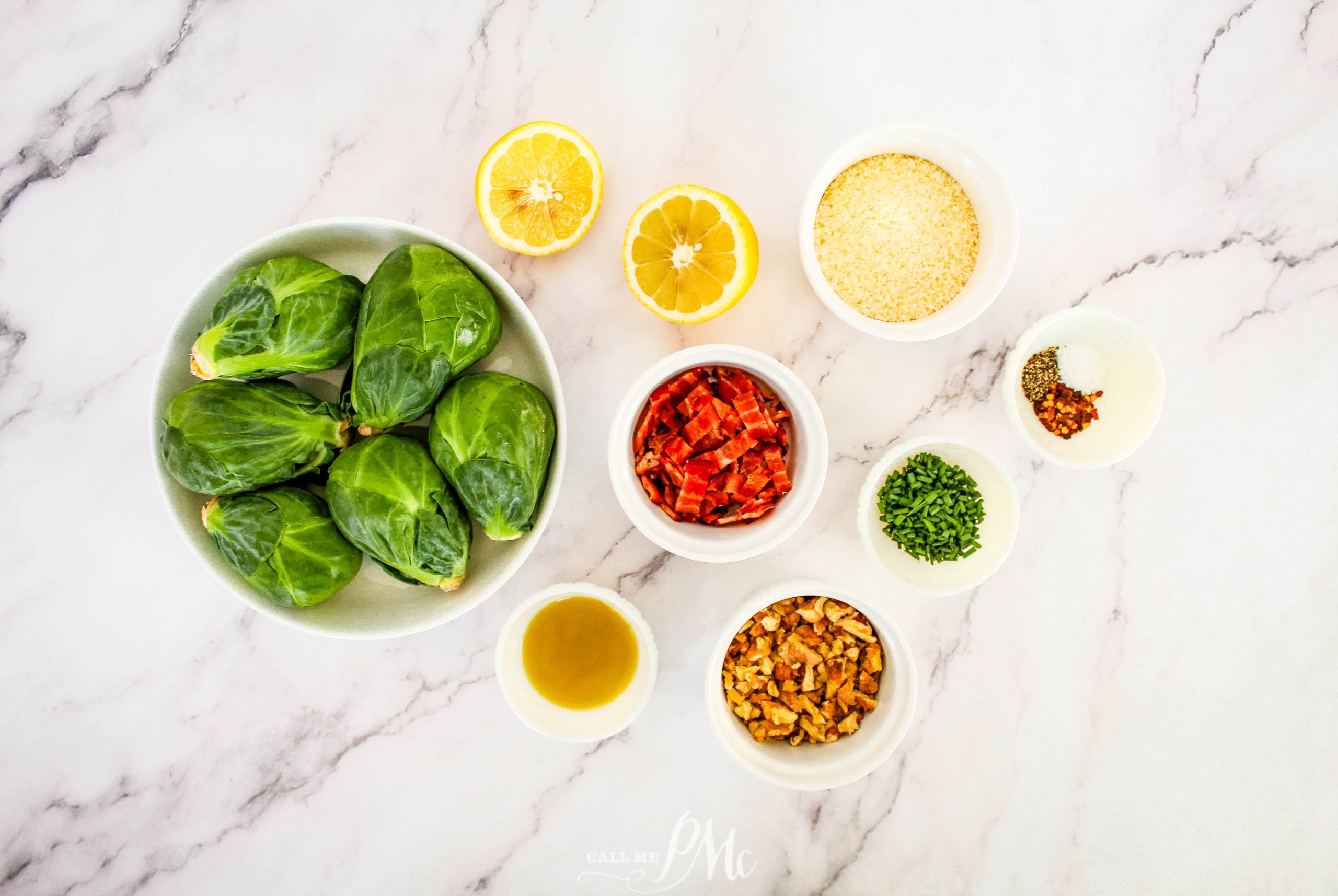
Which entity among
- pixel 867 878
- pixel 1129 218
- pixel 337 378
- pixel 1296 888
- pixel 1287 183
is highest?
pixel 1287 183

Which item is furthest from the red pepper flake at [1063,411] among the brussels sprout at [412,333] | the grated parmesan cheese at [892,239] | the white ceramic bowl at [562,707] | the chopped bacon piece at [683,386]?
the brussels sprout at [412,333]

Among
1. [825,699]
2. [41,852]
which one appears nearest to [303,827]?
[41,852]

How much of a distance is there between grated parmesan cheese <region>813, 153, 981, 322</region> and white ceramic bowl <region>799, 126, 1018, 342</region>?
21 mm

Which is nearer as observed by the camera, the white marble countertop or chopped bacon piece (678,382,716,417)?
chopped bacon piece (678,382,716,417)

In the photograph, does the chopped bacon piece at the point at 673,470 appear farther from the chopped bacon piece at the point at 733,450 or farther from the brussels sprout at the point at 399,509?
the brussels sprout at the point at 399,509

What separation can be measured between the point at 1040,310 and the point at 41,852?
8.39ft

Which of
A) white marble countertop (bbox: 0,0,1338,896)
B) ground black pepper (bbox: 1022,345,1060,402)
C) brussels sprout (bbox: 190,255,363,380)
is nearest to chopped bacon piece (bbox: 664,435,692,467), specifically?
white marble countertop (bbox: 0,0,1338,896)

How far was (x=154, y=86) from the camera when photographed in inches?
66.6

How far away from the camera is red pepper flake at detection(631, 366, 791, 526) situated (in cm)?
148

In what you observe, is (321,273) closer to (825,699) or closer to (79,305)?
(79,305)

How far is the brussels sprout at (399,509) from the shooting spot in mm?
1355

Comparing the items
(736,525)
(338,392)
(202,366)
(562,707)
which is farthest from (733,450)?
(202,366)

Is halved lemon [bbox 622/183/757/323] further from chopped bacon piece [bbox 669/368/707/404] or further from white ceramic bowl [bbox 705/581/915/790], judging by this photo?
white ceramic bowl [bbox 705/581/915/790]

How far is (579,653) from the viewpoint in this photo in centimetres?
166
